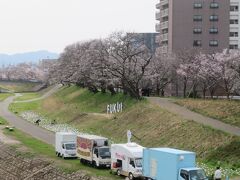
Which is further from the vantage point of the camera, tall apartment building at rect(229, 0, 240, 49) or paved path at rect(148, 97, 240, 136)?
tall apartment building at rect(229, 0, 240, 49)

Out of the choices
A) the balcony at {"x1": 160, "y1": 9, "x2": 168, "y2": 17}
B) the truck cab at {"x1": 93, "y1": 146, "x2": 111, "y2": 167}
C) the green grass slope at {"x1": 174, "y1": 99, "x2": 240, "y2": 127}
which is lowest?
the truck cab at {"x1": 93, "y1": 146, "x2": 111, "y2": 167}

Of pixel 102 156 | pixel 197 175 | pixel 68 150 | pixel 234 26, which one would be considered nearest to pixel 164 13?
pixel 234 26

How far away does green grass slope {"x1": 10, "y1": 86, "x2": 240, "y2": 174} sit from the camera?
117ft

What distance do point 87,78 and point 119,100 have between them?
9229 mm

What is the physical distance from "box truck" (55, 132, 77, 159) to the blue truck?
12.9m

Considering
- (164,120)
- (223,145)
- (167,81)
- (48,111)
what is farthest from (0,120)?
(223,145)

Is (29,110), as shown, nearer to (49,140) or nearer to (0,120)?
(0,120)

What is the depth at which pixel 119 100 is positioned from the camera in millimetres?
66750

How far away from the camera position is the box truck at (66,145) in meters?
40.2

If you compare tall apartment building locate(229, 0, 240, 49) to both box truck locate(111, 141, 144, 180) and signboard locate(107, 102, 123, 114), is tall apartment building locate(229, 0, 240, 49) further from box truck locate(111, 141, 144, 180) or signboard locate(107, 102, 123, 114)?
box truck locate(111, 141, 144, 180)

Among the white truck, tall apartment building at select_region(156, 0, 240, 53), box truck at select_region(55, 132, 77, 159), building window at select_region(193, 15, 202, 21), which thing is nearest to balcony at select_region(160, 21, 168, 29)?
tall apartment building at select_region(156, 0, 240, 53)

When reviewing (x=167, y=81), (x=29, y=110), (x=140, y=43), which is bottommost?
Answer: (x=29, y=110)

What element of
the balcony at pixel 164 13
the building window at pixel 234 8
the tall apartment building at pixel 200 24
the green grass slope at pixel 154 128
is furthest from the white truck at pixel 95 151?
the building window at pixel 234 8

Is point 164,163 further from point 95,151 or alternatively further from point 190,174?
point 95,151
